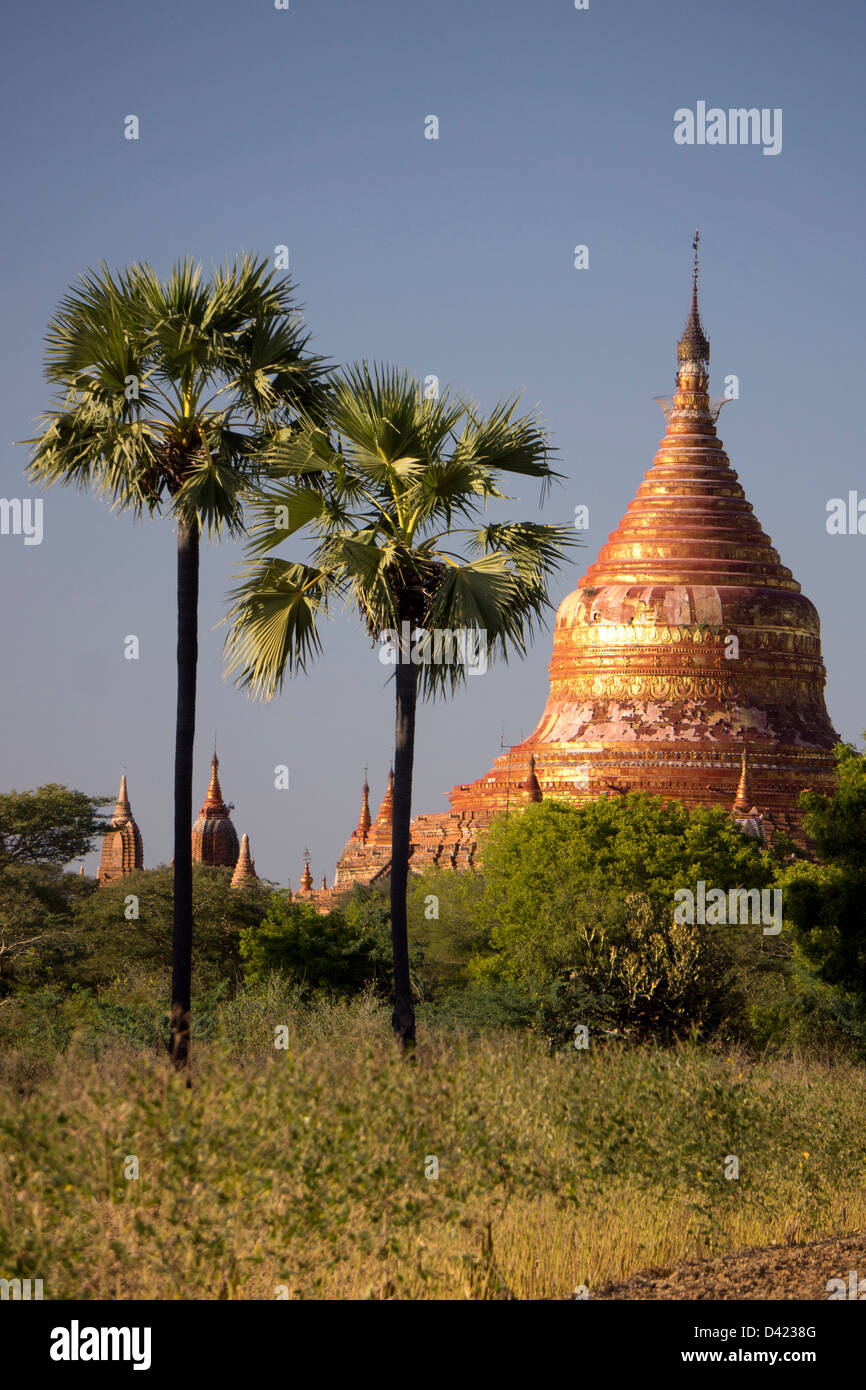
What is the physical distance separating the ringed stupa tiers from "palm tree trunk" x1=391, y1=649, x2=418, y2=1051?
45313mm

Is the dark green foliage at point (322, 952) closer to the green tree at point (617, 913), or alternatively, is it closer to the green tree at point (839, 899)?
the green tree at point (617, 913)

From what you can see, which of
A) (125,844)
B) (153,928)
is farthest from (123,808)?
(153,928)

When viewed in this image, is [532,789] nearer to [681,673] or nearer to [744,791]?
[744,791]

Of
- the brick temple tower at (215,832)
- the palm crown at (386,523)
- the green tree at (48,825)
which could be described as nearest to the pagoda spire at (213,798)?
the brick temple tower at (215,832)

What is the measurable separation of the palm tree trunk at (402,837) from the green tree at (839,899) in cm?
1148

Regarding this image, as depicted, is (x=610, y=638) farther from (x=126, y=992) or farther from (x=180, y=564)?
(x=180, y=564)

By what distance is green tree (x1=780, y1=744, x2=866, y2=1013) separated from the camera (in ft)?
91.8

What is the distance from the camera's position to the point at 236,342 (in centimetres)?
1844

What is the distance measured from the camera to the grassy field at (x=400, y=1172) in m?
10.0

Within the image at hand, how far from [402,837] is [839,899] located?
1189 centimetres

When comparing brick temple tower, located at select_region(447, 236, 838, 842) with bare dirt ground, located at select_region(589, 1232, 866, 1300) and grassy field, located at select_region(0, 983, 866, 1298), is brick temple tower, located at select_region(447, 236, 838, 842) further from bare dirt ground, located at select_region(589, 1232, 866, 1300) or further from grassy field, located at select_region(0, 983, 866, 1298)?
bare dirt ground, located at select_region(589, 1232, 866, 1300)

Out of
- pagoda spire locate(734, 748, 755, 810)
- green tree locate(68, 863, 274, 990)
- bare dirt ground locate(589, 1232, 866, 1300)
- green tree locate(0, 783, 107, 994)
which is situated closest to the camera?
bare dirt ground locate(589, 1232, 866, 1300)

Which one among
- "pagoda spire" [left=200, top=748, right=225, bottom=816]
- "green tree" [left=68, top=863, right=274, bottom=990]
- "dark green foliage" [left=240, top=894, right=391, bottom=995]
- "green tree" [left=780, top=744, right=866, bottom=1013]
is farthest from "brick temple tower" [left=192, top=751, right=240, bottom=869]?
"green tree" [left=780, top=744, right=866, bottom=1013]

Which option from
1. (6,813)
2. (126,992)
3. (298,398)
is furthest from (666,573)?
(298,398)
